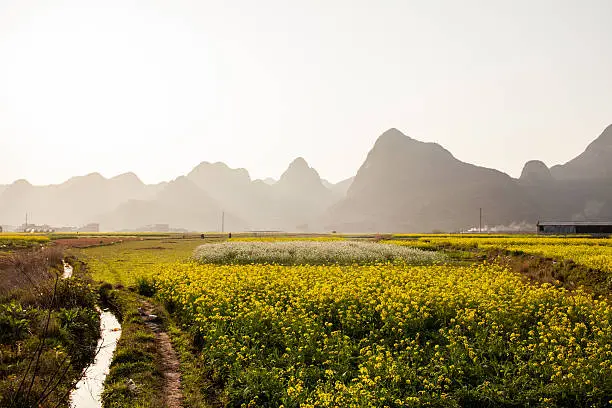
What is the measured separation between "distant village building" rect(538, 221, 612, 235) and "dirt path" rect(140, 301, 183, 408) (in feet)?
250

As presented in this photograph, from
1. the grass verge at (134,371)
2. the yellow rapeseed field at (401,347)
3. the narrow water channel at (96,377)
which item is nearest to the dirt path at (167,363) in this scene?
the grass verge at (134,371)

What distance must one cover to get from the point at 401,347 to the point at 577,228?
77.4 m

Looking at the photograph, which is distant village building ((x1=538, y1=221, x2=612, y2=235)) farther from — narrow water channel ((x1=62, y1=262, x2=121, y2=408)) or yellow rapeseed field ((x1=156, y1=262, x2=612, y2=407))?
narrow water channel ((x1=62, y1=262, x2=121, y2=408))

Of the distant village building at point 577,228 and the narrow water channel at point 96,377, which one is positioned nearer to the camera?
the narrow water channel at point 96,377

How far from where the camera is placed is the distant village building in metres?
72.5

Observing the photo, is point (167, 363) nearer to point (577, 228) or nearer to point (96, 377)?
point (96, 377)

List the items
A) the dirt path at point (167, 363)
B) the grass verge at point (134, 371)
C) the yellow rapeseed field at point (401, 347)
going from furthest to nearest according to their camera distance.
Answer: the dirt path at point (167, 363), the grass verge at point (134, 371), the yellow rapeseed field at point (401, 347)

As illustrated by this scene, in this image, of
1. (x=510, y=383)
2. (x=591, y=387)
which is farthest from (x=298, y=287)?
(x=591, y=387)

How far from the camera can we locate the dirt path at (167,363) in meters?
10.6

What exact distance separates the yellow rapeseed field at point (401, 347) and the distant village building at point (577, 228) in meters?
68.2

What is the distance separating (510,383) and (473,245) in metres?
38.5

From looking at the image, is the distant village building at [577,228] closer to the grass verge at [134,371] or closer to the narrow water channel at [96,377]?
the grass verge at [134,371]

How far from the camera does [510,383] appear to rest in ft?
32.8

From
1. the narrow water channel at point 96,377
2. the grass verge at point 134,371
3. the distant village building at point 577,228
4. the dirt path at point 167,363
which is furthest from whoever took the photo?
the distant village building at point 577,228
